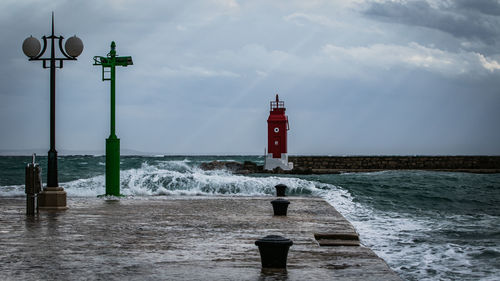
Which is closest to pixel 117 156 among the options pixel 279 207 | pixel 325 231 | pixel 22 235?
pixel 279 207

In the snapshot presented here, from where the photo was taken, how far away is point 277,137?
4122 cm

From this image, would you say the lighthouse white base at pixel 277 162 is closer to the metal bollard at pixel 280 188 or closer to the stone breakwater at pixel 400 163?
the stone breakwater at pixel 400 163

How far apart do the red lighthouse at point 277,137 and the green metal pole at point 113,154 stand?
27416mm

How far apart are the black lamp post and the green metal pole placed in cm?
234

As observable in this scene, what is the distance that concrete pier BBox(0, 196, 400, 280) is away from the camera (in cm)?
496

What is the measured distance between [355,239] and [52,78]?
731 cm

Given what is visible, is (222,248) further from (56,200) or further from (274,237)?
(56,200)

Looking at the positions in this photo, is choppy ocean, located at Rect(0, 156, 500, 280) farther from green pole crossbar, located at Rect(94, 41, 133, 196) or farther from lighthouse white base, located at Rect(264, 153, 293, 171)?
lighthouse white base, located at Rect(264, 153, 293, 171)

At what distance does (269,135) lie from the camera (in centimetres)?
4138

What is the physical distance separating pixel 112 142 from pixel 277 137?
28.0 meters

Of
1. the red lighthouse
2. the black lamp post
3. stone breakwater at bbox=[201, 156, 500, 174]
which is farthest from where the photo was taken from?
stone breakwater at bbox=[201, 156, 500, 174]

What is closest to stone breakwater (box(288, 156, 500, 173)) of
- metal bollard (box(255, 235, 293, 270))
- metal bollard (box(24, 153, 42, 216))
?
metal bollard (box(24, 153, 42, 216))

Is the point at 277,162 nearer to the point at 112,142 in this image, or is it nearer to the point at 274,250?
the point at 112,142

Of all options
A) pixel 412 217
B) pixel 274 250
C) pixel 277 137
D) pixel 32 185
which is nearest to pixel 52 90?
pixel 32 185
